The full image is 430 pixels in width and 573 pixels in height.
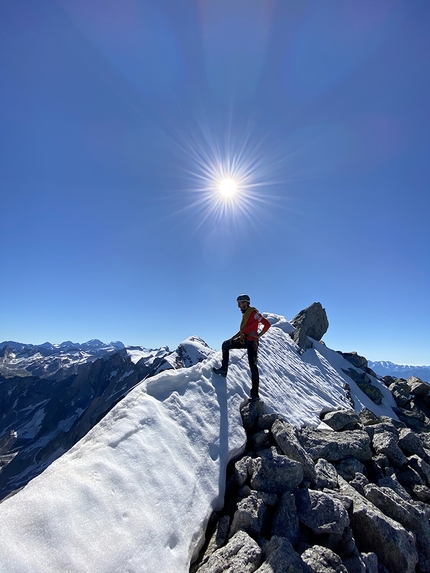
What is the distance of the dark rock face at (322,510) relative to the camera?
486 cm

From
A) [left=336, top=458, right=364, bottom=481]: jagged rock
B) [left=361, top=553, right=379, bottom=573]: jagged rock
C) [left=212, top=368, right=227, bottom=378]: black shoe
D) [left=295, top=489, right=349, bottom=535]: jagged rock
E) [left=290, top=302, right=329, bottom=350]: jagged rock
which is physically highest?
[left=290, top=302, right=329, bottom=350]: jagged rock

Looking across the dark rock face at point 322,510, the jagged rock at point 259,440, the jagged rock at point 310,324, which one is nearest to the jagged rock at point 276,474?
the dark rock face at point 322,510

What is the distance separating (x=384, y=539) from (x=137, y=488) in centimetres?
526

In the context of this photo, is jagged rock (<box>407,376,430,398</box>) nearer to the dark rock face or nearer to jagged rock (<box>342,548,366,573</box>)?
the dark rock face

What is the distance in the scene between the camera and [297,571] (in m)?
4.24

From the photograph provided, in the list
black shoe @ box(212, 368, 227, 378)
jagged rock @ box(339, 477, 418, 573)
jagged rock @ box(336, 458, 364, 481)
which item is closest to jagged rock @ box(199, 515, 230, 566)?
jagged rock @ box(339, 477, 418, 573)

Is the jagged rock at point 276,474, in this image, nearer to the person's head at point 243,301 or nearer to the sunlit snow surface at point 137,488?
the sunlit snow surface at point 137,488

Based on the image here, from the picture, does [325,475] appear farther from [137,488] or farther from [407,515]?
[137,488]

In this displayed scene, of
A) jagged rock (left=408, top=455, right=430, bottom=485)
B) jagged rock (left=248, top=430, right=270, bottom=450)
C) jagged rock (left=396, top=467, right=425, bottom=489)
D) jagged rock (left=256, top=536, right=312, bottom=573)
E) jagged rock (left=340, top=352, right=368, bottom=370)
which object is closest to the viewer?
jagged rock (left=256, top=536, right=312, bottom=573)

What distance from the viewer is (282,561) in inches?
172

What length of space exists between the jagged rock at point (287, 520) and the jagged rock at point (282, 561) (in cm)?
76

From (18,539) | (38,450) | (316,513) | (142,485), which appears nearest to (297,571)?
(316,513)

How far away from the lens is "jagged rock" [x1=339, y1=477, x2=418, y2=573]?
5.37m

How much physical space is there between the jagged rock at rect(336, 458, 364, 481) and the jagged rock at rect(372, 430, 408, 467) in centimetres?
151
